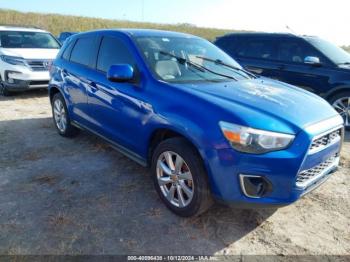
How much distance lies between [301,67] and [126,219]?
5267 mm

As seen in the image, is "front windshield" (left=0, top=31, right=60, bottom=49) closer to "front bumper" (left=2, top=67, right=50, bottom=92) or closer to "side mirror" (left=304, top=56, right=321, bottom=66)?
"front bumper" (left=2, top=67, right=50, bottom=92)

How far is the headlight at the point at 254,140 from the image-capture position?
8.60 ft

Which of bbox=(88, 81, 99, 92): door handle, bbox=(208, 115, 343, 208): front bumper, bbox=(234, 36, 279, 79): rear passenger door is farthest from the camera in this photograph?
bbox=(234, 36, 279, 79): rear passenger door

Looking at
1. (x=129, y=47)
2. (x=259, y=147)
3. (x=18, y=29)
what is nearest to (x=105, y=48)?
(x=129, y=47)

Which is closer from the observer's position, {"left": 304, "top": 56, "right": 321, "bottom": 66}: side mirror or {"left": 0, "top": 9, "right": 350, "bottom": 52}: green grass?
{"left": 304, "top": 56, "right": 321, "bottom": 66}: side mirror

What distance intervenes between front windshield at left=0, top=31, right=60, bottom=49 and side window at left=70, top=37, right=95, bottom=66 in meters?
4.86

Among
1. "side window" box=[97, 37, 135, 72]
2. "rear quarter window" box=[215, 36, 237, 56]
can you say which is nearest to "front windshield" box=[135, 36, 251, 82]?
"side window" box=[97, 37, 135, 72]

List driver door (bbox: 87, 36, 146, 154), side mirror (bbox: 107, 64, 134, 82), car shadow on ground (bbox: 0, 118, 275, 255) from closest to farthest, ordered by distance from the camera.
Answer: car shadow on ground (bbox: 0, 118, 275, 255), side mirror (bbox: 107, 64, 134, 82), driver door (bbox: 87, 36, 146, 154)

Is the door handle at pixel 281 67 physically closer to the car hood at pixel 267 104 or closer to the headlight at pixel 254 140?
the car hood at pixel 267 104

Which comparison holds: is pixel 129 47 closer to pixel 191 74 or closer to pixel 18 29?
pixel 191 74

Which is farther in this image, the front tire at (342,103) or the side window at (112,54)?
the front tire at (342,103)

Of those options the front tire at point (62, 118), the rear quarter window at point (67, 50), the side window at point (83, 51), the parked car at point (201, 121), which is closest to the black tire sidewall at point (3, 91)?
the front tire at point (62, 118)

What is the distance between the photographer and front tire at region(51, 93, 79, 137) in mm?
5348

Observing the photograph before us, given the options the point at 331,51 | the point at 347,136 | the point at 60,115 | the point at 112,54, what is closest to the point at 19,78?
the point at 60,115
